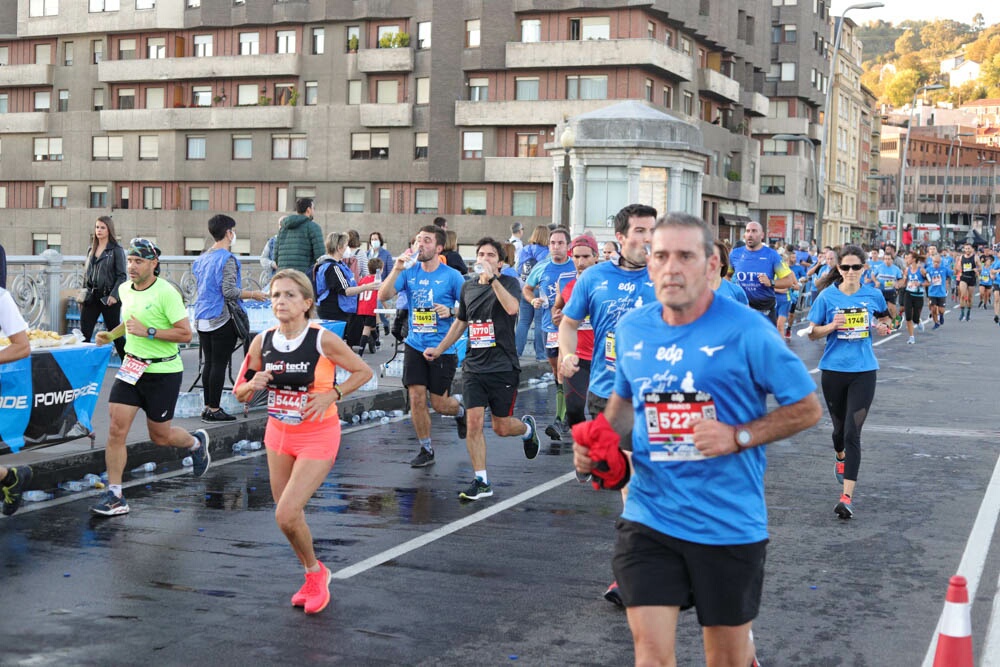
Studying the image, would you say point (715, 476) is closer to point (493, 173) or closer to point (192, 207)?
point (493, 173)

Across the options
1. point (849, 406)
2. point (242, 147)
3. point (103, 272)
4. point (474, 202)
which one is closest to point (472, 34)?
point (474, 202)

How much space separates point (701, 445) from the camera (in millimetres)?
4098

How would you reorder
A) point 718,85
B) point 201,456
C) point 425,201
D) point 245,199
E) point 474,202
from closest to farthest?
point 201,456 < point 474,202 < point 425,201 < point 245,199 < point 718,85

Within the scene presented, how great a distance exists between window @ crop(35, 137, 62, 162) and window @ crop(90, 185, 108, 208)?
2.59 meters

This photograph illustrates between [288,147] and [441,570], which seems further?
[288,147]

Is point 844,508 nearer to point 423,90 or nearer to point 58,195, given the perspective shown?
point 423,90

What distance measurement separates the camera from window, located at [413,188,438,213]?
6253 centimetres

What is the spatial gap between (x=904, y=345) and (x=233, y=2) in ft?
152

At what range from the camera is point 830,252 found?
2602 cm

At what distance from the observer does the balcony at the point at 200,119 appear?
6356 centimetres

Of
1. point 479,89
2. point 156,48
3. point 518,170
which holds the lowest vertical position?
point 518,170

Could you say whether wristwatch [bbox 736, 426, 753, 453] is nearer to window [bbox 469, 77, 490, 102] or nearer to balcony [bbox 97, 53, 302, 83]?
window [bbox 469, 77, 490, 102]

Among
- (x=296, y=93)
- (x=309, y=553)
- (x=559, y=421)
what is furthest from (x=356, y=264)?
(x=296, y=93)

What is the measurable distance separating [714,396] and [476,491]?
5419 mm
